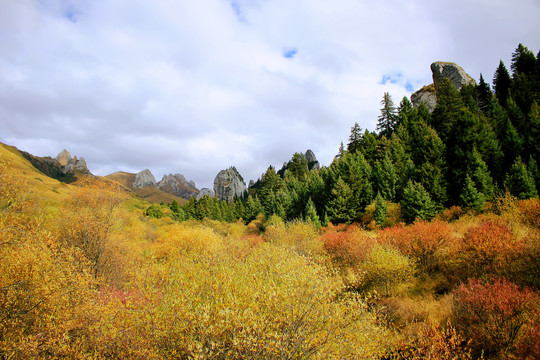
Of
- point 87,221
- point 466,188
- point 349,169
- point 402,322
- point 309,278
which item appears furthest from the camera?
point 349,169

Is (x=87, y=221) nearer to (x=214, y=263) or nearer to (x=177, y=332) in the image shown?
(x=214, y=263)

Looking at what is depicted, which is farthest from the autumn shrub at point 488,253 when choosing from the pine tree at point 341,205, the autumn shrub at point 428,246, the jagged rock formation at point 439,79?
the jagged rock formation at point 439,79

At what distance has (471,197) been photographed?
110 feet

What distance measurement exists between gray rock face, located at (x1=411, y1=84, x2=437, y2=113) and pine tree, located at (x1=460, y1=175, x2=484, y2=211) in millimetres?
51597

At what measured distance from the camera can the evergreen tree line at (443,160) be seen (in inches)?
A: 1410

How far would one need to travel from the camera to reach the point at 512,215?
24391 millimetres

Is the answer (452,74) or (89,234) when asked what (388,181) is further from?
(452,74)

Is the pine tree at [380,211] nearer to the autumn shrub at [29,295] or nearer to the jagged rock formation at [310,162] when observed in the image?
the autumn shrub at [29,295]

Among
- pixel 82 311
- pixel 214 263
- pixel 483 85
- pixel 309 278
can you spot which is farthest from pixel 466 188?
pixel 483 85

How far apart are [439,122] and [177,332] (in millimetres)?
64601

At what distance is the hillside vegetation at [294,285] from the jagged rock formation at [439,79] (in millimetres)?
43013

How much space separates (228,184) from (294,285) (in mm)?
151028

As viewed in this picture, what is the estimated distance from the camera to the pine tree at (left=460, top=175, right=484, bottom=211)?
3312cm

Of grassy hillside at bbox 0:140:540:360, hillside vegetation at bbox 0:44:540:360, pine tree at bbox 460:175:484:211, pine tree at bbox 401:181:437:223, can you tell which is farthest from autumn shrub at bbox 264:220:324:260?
pine tree at bbox 460:175:484:211
